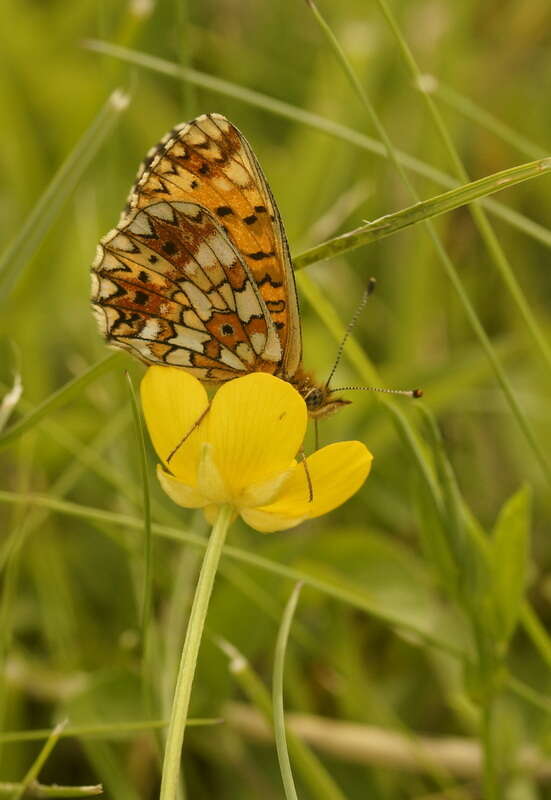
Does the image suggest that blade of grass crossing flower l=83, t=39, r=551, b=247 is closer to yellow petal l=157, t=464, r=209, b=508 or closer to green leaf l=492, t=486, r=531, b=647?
green leaf l=492, t=486, r=531, b=647

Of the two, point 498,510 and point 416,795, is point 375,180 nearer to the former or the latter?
point 498,510

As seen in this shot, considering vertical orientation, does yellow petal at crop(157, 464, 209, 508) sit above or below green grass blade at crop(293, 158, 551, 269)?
below

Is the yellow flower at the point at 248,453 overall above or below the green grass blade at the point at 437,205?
below

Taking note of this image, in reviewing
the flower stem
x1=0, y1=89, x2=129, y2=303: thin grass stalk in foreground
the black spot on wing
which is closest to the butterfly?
the black spot on wing

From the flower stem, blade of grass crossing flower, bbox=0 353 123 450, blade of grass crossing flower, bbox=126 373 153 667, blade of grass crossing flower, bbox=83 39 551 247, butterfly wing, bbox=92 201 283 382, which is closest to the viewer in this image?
the flower stem

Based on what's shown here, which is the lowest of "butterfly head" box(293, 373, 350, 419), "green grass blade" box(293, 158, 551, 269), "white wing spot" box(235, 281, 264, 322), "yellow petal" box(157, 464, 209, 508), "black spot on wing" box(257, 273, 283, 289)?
"yellow petal" box(157, 464, 209, 508)

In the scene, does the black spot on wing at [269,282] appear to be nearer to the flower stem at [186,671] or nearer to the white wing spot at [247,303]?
the white wing spot at [247,303]

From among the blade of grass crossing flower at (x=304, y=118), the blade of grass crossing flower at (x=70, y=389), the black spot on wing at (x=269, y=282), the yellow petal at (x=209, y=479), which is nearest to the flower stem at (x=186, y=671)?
the yellow petal at (x=209, y=479)
